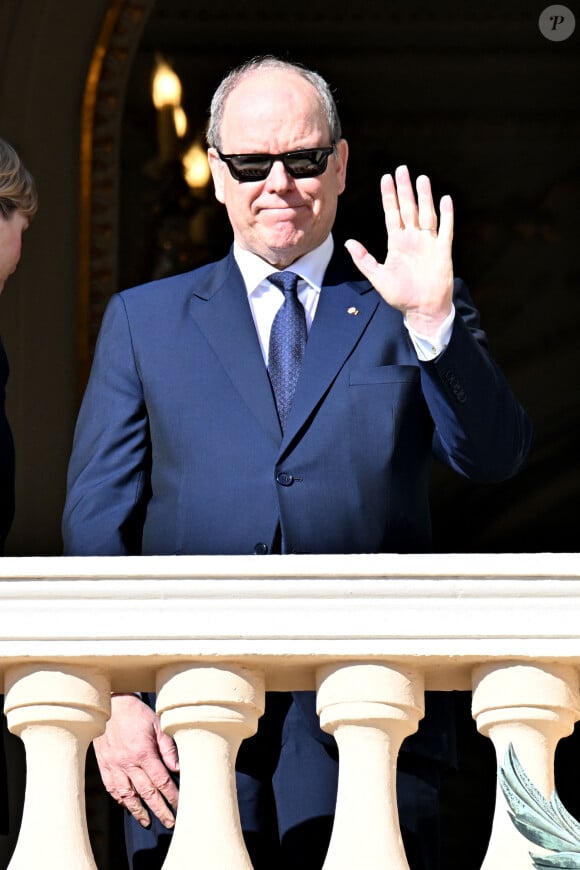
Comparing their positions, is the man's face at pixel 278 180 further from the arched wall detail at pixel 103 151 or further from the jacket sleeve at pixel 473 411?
the arched wall detail at pixel 103 151

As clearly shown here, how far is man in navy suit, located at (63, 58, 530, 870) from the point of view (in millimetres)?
3131

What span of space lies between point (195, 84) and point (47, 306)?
620 mm

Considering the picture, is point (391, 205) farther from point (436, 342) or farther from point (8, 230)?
point (8, 230)

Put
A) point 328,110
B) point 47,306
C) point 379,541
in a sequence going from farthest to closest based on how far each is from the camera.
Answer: point 47,306 → point 328,110 → point 379,541

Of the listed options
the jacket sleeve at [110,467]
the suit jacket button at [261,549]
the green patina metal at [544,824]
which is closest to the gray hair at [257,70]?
the jacket sleeve at [110,467]

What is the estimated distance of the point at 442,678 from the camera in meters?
2.91

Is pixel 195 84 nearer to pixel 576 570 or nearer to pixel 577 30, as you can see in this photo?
pixel 577 30

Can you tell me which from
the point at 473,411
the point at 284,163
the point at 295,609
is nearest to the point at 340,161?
the point at 284,163

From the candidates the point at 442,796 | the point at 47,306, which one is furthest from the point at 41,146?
the point at 442,796

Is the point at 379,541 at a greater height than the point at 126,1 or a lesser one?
lesser

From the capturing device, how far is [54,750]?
9.41 ft

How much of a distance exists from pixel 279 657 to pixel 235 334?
70 cm

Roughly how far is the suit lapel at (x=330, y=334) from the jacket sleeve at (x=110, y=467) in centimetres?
22

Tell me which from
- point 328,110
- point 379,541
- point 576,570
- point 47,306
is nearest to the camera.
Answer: point 576,570
